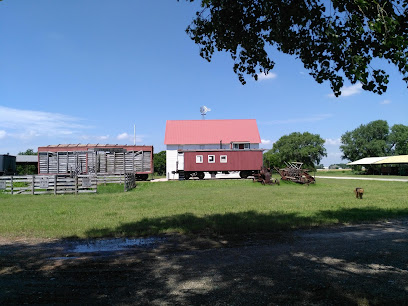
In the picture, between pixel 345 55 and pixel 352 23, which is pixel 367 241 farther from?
pixel 352 23

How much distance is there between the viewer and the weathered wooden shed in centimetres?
3338

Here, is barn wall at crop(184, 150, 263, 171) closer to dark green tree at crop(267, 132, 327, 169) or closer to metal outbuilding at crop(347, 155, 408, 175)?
metal outbuilding at crop(347, 155, 408, 175)

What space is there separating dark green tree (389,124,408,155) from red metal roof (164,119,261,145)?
2009 inches

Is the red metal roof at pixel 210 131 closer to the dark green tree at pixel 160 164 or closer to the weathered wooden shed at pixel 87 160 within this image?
the weathered wooden shed at pixel 87 160

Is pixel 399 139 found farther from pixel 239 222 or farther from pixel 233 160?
pixel 239 222

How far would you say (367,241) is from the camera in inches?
286

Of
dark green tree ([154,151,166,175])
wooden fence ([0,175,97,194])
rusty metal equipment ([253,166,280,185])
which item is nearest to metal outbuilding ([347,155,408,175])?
rusty metal equipment ([253,166,280,185])

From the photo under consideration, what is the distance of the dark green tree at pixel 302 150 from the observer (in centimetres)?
8529

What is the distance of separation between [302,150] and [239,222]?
3109 inches

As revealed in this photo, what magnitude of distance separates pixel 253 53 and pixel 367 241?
4765 mm

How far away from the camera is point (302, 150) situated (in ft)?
278

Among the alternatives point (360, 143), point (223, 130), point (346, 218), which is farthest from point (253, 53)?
point (360, 143)

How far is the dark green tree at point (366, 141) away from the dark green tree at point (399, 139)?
1287 mm

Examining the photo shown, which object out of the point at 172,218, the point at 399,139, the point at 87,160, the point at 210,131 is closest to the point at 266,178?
the point at 87,160
